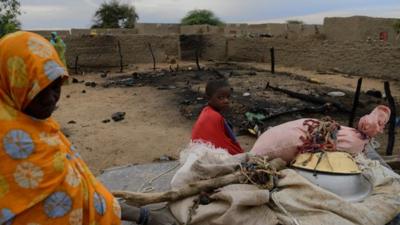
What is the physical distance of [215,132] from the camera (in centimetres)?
351

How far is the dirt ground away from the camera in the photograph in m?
5.80

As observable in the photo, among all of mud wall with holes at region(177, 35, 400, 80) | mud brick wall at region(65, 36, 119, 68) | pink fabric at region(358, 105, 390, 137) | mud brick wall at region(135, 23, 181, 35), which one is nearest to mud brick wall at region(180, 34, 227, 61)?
mud wall with holes at region(177, 35, 400, 80)

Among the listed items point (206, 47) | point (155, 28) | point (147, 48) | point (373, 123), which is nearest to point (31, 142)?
point (373, 123)

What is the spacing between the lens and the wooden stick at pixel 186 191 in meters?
2.55

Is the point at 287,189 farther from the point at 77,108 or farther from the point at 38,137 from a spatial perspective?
the point at 77,108

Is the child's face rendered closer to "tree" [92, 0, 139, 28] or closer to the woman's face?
the woman's face

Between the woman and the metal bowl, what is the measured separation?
1425 millimetres

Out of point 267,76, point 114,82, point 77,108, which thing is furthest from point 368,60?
point 77,108

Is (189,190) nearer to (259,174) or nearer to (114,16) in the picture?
(259,174)

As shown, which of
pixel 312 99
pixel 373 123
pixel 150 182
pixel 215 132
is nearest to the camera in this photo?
pixel 373 123

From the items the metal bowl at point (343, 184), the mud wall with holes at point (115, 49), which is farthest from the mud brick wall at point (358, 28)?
the metal bowl at point (343, 184)

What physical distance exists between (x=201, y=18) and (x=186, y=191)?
102 ft

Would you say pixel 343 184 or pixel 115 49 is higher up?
pixel 115 49

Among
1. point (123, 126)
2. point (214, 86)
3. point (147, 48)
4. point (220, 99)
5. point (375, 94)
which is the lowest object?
point (123, 126)
